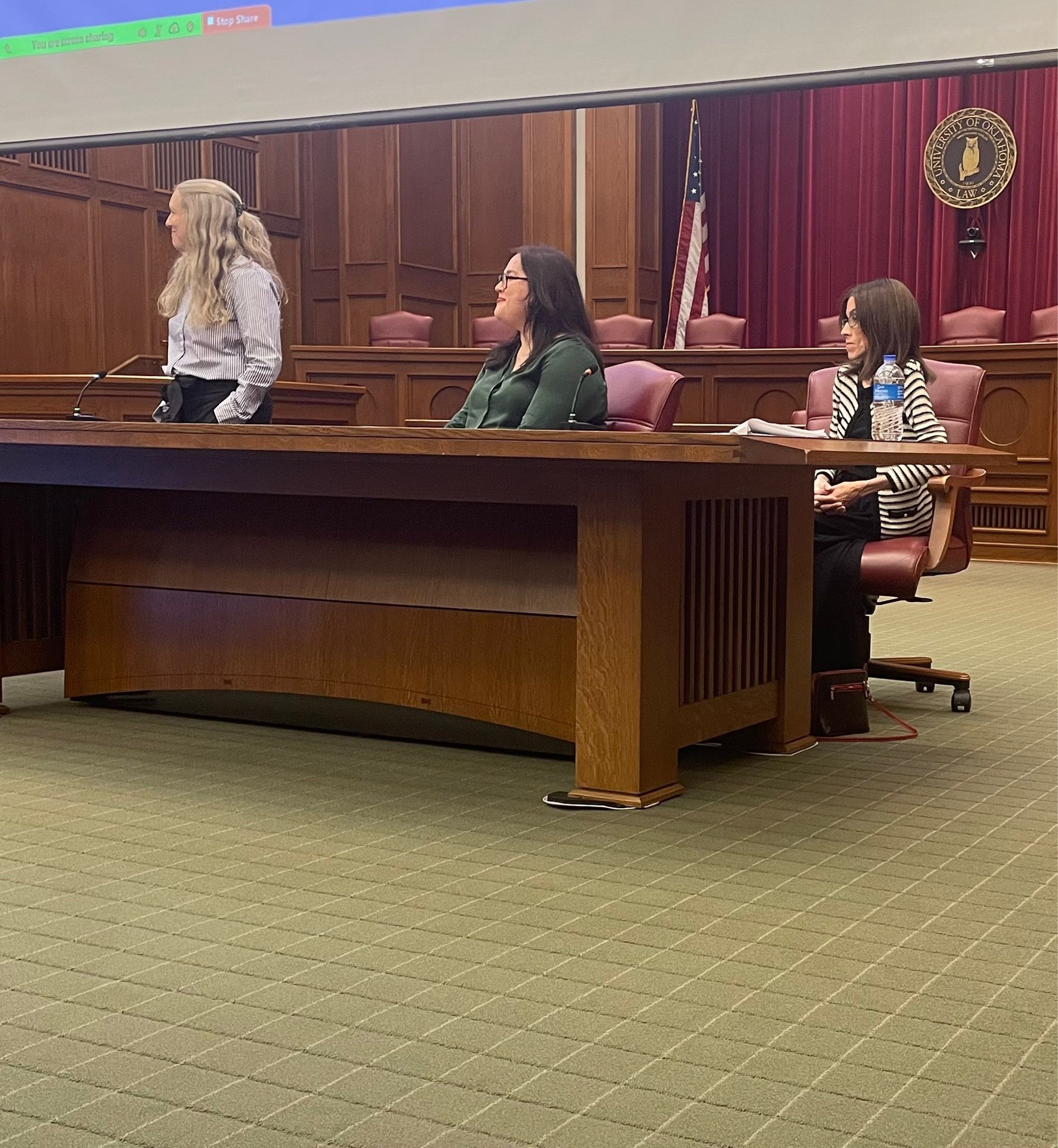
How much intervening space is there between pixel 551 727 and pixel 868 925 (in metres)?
0.98

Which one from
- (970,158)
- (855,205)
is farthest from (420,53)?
(855,205)

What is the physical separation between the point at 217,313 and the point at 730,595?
1526mm

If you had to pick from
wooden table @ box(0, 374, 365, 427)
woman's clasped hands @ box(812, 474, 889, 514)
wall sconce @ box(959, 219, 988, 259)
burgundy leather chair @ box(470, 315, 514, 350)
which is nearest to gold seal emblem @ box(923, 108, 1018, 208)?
wall sconce @ box(959, 219, 988, 259)

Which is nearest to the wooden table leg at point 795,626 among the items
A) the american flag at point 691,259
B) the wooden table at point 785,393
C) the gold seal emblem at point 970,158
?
the wooden table at point 785,393

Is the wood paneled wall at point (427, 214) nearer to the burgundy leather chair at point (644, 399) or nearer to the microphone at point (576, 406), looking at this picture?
the burgundy leather chair at point (644, 399)

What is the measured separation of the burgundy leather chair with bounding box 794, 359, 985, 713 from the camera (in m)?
3.62

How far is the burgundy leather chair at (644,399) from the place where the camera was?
3.85 metres

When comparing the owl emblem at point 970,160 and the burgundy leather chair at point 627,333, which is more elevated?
the owl emblem at point 970,160

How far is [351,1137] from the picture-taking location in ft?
4.51

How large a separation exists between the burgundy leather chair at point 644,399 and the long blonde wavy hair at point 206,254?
0.92m

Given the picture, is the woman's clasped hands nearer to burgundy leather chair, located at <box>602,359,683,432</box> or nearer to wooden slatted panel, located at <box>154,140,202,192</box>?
burgundy leather chair, located at <box>602,359,683,432</box>

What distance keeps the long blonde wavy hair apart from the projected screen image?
539 millimetres

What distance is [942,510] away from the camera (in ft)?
12.4

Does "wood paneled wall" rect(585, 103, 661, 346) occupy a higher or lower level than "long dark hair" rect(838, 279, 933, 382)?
higher
